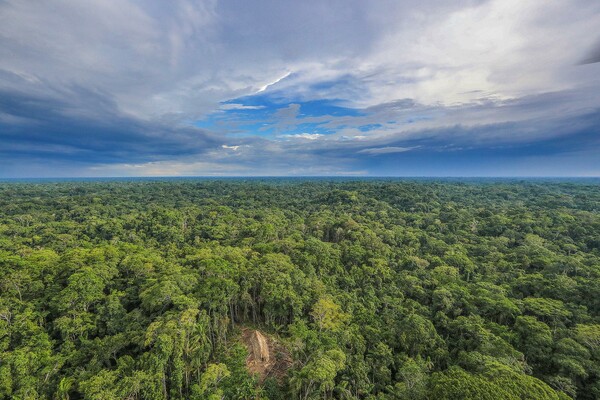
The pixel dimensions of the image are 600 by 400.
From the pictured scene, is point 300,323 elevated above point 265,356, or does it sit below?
above

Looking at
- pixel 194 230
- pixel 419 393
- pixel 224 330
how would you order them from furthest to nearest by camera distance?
pixel 194 230
pixel 224 330
pixel 419 393

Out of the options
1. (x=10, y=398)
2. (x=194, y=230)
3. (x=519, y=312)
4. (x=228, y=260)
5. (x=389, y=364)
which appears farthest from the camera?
(x=194, y=230)

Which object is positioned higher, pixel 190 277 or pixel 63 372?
pixel 190 277

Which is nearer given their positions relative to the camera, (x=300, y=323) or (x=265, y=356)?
(x=265, y=356)

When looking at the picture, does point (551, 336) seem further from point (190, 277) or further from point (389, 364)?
point (190, 277)

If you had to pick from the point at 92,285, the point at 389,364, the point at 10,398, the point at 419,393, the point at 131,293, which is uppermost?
the point at 92,285

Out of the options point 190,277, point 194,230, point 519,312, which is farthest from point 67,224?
point 519,312

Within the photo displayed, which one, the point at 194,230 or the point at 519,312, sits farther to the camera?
the point at 194,230

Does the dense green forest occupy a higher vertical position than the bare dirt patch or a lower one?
higher

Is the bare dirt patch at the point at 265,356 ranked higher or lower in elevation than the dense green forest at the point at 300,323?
lower

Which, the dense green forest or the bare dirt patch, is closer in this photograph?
the dense green forest

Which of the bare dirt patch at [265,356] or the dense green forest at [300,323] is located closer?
the dense green forest at [300,323]
